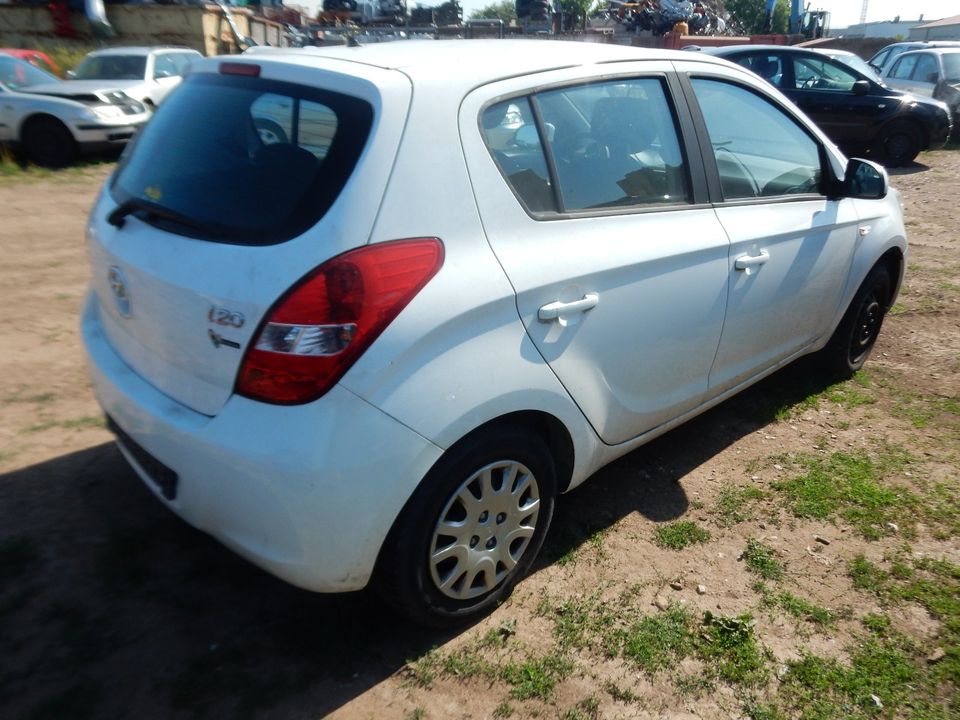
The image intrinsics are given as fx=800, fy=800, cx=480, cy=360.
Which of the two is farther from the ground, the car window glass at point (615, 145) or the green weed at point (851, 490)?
the car window glass at point (615, 145)

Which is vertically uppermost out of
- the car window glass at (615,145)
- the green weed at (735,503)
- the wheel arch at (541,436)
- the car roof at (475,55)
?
the car roof at (475,55)

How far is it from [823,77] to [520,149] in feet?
38.1

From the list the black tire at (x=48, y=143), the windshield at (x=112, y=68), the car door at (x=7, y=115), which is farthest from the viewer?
the windshield at (x=112, y=68)

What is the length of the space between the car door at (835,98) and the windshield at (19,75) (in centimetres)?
1117

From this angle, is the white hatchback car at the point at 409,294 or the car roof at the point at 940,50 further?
the car roof at the point at 940,50

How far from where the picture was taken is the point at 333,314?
85.4 inches

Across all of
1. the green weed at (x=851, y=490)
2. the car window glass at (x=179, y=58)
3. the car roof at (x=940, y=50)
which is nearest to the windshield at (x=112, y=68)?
A: the car window glass at (x=179, y=58)

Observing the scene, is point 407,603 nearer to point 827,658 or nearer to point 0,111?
point 827,658

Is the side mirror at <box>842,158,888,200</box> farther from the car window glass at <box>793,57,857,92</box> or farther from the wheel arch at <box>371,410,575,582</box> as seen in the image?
the car window glass at <box>793,57,857,92</box>

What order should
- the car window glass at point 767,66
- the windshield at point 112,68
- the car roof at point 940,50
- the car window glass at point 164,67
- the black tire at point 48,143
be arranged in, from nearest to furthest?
the black tire at point 48,143, the car window glass at point 767,66, the windshield at point 112,68, the car window glass at point 164,67, the car roof at point 940,50

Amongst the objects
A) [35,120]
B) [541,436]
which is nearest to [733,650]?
[541,436]

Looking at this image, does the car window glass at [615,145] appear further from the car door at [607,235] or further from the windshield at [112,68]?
the windshield at [112,68]

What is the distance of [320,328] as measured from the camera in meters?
2.16

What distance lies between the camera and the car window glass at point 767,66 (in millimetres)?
11680
